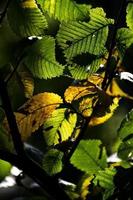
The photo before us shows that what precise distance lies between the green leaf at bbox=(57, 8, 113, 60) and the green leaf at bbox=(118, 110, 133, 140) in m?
0.11

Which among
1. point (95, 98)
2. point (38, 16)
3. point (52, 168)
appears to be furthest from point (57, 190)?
point (38, 16)

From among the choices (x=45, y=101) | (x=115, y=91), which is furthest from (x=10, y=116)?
→ (x=115, y=91)

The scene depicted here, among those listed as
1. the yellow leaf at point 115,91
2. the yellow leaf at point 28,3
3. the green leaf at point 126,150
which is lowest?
the green leaf at point 126,150

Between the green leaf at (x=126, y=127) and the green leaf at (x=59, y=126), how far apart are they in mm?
98

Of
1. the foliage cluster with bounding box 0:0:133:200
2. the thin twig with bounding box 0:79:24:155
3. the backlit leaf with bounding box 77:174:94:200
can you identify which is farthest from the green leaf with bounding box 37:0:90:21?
the backlit leaf with bounding box 77:174:94:200

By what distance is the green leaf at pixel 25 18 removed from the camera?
552 millimetres

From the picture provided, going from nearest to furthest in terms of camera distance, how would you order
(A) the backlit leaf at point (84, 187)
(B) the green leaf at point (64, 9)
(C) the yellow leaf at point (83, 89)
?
(B) the green leaf at point (64, 9)
(C) the yellow leaf at point (83, 89)
(A) the backlit leaf at point (84, 187)

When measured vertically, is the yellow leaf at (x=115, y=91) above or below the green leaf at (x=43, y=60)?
below

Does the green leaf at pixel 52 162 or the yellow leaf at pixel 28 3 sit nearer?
the yellow leaf at pixel 28 3

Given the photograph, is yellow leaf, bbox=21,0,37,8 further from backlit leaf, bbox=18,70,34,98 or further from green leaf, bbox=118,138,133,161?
green leaf, bbox=118,138,133,161

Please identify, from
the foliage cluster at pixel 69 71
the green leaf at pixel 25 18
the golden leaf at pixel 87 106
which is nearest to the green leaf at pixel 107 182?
the foliage cluster at pixel 69 71

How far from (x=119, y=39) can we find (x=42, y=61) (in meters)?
0.12

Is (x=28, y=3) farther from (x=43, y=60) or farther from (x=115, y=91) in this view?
(x=115, y=91)

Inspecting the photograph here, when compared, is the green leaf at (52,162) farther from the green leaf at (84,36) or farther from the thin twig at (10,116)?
the green leaf at (84,36)
